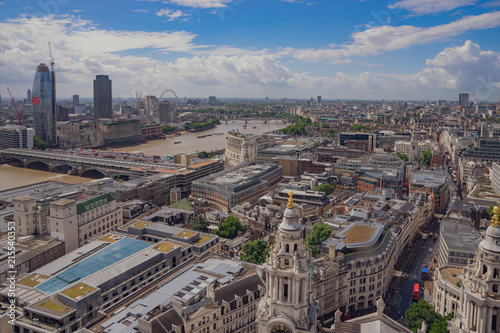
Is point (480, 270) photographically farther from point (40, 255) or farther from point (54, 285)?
point (40, 255)

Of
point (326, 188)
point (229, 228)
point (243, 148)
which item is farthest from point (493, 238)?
point (243, 148)

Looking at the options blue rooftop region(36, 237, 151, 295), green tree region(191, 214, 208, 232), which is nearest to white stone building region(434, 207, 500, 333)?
blue rooftop region(36, 237, 151, 295)

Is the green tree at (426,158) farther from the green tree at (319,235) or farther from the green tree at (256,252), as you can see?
the green tree at (256,252)

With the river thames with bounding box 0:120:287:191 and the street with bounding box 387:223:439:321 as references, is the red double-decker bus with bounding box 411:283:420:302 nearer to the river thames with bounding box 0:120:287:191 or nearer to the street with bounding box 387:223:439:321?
the street with bounding box 387:223:439:321

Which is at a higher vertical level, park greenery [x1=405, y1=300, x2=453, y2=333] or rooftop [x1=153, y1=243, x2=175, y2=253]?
rooftop [x1=153, y1=243, x2=175, y2=253]

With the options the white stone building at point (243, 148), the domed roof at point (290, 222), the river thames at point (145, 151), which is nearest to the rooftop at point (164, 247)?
the domed roof at point (290, 222)

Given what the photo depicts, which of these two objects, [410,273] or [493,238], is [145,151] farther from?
[493,238]
